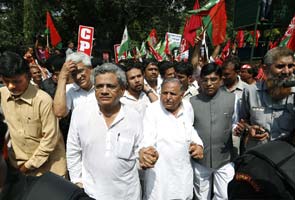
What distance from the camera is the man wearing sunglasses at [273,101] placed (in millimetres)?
2613

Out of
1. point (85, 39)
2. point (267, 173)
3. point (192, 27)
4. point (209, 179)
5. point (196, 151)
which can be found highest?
point (192, 27)

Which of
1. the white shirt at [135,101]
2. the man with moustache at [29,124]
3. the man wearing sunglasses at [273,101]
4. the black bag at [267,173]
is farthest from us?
the white shirt at [135,101]

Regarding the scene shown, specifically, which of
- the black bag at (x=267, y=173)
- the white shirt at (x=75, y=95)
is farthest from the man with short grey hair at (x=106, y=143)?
the black bag at (x=267, y=173)

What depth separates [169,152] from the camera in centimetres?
311

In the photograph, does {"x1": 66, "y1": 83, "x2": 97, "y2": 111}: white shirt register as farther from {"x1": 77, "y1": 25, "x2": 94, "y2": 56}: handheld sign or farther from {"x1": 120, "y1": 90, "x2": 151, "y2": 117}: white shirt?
{"x1": 77, "y1": 25, "x2": 94, "y2": 56}: handheld sign

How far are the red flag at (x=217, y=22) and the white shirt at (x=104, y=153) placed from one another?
351 cm

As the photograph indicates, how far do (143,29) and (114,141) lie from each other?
945 inches

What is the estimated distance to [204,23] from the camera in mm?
Answer: 6047

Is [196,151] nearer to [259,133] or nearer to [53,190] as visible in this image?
[259,133]

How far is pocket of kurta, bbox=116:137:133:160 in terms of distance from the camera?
263 centimetres

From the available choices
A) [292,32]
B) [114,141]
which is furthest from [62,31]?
[114,141]

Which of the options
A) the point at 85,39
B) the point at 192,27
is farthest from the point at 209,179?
the point at 192,27

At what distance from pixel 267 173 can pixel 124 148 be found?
4.91 feet

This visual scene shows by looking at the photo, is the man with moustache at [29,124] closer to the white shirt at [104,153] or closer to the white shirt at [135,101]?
the white shirt at [104,153]
